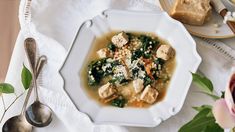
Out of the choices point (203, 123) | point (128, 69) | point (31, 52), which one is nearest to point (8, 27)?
point (31, 52)

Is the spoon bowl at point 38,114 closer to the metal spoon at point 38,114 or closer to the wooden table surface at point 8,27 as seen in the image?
the metal spoon at point 38,114

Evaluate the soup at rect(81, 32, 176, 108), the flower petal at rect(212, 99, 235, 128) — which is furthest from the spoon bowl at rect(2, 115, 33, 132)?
the flower petal at rect(212, 99, 235, 128)

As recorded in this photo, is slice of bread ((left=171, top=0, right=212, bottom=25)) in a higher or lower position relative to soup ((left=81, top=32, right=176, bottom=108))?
higher

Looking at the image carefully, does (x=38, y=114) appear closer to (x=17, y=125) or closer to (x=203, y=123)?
(x=17, y=125)

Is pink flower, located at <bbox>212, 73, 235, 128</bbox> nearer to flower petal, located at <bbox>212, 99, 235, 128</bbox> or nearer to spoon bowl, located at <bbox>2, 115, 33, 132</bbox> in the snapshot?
flower petal, located at <bbox>212, 99, 235, 128</bbox>

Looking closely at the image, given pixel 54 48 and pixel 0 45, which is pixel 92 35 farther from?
pixel 0 45

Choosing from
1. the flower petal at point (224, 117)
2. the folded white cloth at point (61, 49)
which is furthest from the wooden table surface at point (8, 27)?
the flower petal at point (224, 117)
